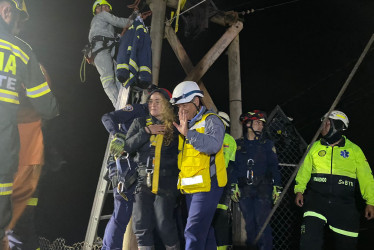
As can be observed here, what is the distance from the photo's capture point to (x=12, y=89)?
2771mm

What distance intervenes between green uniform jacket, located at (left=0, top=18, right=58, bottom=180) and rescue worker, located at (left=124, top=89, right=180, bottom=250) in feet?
3.61

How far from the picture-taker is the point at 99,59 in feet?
18.2

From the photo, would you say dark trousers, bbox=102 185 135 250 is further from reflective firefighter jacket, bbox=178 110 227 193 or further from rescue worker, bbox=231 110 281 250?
rescue worker, bbox=231 110 281 250

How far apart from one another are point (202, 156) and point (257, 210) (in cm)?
218

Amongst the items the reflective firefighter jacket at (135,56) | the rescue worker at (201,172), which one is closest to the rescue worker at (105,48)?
the reflective firefighter jacket at (135,56)

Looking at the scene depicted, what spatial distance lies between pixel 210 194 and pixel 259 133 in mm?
2443

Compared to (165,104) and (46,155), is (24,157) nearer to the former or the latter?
(46,155)

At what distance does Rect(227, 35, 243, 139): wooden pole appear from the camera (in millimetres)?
6711

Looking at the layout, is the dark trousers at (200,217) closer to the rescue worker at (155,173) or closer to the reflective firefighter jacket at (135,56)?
the rescue worker at (155,173)

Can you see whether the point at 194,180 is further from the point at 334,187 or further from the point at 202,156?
the point at 334,187

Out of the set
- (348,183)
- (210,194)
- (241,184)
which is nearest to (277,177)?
(241,184)

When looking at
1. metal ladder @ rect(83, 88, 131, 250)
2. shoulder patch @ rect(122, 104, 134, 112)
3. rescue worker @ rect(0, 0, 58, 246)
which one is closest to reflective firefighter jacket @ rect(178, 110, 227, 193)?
shoulder patch @ rect(122, 104, 134, 112)

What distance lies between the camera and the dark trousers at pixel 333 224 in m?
4.11

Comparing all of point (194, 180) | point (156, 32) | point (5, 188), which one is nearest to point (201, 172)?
point (194, 180)
